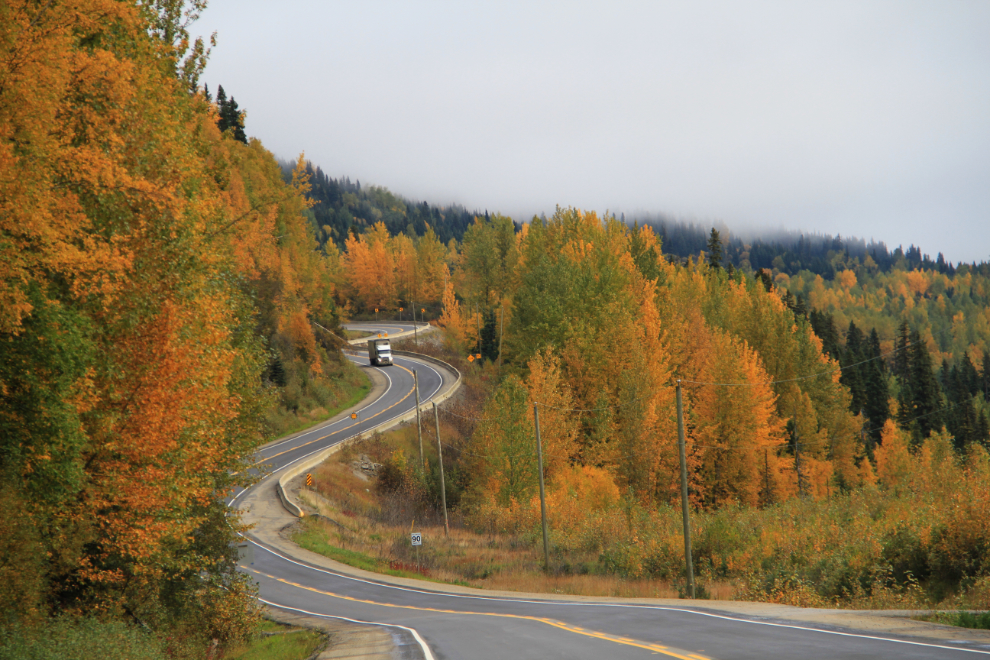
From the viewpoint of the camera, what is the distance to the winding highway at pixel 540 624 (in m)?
10.0

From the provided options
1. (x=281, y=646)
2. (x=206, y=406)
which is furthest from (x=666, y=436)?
(x=206, y=406)

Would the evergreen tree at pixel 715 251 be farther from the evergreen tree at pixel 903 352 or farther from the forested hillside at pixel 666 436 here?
the evergreen tree at pixel 903 352

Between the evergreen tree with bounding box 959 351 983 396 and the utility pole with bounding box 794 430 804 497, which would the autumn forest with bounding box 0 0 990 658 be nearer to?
the utility pole with bounding box 794 430 804 497

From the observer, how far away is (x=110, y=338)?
12.6 m

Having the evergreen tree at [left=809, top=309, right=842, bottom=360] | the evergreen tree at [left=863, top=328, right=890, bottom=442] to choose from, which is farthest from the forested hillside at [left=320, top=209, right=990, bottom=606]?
the evergreen tree at [left=809, top=309, right=842, bottom=360]

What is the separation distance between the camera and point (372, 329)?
340ft

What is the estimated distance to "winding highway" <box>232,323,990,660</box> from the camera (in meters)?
10.0

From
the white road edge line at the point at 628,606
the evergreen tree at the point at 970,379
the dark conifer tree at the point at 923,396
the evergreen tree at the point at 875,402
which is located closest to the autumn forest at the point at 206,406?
the white road edge line at the point at 628,606

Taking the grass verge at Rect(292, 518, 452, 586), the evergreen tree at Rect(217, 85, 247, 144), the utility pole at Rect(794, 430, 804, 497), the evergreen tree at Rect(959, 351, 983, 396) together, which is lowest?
the evergreen tree at Rect(959, 351, 983, 396)

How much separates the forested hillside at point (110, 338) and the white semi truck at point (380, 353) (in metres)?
56.8

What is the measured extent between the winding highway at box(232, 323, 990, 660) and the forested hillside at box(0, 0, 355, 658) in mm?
5734

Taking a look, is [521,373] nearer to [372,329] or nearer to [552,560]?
[552,560]

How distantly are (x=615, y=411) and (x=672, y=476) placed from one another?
6.36 meters

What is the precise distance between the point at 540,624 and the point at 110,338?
36.0 feet
